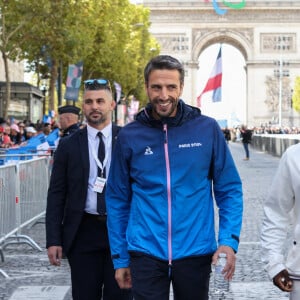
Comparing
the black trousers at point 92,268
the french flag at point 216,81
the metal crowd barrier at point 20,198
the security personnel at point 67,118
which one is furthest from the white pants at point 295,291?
the french flag at point 216,81

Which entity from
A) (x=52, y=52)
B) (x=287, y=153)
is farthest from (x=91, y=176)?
(x=52, y=52)

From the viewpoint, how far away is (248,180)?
2656 centimetres

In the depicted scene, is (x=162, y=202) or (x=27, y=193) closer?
(x=162, y=202)

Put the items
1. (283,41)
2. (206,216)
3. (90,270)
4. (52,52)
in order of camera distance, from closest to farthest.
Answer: (206,216) → (90,270) → (52,52) → (283,41)

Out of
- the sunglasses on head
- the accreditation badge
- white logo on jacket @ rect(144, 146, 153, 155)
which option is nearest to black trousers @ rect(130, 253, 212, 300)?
white logo on jacket @ rect(144, 146, 153, 155)

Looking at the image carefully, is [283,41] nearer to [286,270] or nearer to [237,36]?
[237,36]

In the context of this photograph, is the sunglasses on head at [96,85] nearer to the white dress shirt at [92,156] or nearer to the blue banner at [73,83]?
the white dress shirt at [92,156]

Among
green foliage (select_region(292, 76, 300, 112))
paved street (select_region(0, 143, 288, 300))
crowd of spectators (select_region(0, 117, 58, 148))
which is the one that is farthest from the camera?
green foliage (select_region(292, 76, 300, 112))

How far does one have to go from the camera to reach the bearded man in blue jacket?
4629 millimetres

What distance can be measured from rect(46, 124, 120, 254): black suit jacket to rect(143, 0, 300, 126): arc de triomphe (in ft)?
323

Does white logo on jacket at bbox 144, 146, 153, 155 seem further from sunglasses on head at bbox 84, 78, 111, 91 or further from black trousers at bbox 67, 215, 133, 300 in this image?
sunglasses on head at bbox 84, 78, 111, 91

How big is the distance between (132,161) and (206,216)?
0.47 metres

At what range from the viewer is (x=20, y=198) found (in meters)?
12.8

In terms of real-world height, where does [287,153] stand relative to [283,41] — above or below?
below
